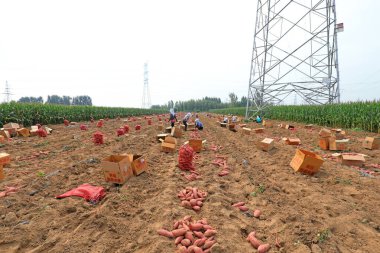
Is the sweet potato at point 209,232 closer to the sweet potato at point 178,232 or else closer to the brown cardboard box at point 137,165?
the sweet potato at point 178,232

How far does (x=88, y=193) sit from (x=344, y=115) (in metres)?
16.7

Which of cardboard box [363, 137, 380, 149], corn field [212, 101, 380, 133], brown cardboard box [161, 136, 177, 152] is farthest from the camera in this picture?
corn field [212, 101, 380, 133]

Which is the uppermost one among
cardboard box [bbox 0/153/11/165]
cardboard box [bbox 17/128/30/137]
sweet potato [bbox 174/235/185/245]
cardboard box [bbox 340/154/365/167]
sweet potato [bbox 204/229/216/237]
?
cardboard box [bbox 17/128/30/137]

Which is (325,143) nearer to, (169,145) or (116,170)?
(169,145)

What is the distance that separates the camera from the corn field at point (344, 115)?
515 inches

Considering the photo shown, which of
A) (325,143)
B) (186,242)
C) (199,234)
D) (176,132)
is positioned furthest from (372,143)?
(186,242)

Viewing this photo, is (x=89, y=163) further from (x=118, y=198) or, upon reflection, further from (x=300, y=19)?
(x=300, y=19)

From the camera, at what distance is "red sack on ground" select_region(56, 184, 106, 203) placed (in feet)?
13.3

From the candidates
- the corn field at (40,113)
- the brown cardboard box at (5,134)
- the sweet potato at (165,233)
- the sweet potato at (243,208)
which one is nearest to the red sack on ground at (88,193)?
Result: the sweet potato at (165,233)

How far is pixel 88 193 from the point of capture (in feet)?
13.6

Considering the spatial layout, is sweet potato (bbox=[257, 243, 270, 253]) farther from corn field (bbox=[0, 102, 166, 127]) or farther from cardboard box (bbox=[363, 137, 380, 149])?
corn field (bbox=[0, 102, 166, 127])

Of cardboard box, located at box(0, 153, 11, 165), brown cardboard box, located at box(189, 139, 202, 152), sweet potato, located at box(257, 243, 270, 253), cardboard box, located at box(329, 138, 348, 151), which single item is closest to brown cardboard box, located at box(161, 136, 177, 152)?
brown cardboard box, located at box(189, 139, 202, 152)

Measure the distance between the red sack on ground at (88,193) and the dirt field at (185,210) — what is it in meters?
0.11

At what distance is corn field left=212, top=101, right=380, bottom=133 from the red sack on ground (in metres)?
14.6
